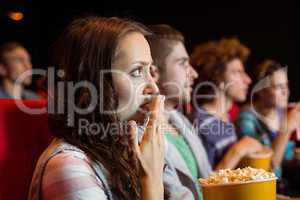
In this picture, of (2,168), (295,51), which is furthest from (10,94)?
(295,51)

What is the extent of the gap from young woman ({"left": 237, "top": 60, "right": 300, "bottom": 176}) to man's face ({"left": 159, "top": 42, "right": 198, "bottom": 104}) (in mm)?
589

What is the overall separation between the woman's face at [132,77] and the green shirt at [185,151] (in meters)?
0.42

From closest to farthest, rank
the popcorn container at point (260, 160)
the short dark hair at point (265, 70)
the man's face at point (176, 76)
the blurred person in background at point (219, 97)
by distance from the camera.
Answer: the popcorn container at point (260, 160), the man's face at point (176, 76), the blurred person in background at point (219, 97), the short dark hair at point (265, 70)

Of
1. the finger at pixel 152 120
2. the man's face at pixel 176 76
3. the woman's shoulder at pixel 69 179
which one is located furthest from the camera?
the man's face at pixel 176 76

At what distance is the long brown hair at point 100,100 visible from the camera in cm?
92

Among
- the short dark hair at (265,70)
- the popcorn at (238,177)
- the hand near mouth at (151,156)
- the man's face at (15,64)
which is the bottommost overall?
the popcorn at (238,177)

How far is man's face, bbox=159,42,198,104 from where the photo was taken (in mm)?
1439

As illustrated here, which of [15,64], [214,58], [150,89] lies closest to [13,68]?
[15,64]

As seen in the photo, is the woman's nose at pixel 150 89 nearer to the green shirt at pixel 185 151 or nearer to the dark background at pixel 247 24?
the green shirt at pixel 185 151

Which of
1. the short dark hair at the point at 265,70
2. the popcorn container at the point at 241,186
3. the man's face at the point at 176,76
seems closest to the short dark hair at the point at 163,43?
the man's face at the point at 176,76

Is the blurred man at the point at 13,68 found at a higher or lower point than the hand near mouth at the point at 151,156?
higher

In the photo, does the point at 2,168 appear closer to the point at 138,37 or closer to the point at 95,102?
the point at 95,102

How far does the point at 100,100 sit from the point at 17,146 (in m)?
0.21

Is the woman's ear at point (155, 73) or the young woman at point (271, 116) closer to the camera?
the woman's ear at point (155, 73)
